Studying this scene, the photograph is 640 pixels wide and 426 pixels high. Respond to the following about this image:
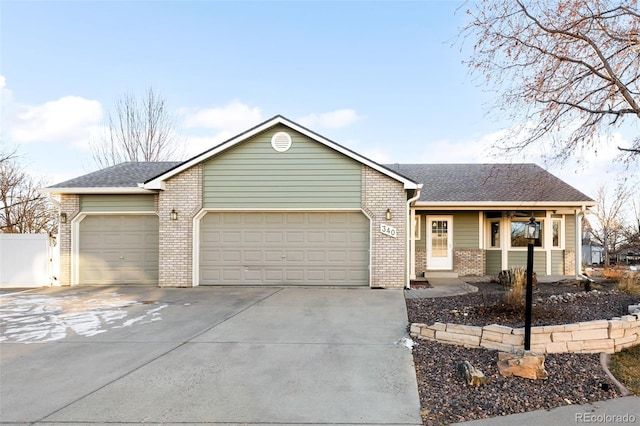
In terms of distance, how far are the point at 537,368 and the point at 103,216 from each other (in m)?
11.9

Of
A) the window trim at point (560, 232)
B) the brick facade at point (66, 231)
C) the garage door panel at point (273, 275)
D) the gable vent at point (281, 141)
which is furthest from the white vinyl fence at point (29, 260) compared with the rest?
the window trim at point (560, 232)

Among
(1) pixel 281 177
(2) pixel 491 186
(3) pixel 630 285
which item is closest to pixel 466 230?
(2) pixel 491 186

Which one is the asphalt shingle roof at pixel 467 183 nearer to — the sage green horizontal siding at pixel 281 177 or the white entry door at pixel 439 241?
the white entry door at pixel 439 241

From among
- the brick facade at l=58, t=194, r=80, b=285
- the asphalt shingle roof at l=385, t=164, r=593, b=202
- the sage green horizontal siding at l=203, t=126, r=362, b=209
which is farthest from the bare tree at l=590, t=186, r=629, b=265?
the brick facade at l=58, t=194, r=80, b=285

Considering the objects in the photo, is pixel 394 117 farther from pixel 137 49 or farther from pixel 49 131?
pixel 49 131

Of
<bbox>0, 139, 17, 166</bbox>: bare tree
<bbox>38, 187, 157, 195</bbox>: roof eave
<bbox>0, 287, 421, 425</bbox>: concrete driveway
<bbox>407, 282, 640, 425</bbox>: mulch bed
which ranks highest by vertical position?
<bbox>0, 139, 17, 166</bbox>: bare tree

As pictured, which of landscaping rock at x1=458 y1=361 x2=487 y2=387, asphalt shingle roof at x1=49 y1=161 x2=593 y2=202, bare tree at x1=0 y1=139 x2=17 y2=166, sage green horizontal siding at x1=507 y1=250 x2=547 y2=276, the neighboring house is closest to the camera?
landscaping rock at x1=458 y1=361 x2=487 y2=387

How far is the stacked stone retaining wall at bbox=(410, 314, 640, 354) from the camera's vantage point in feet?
15.9

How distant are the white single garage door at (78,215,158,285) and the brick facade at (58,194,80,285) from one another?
322 millimetres

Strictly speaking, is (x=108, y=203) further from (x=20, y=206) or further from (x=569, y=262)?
(x=569, y=262)

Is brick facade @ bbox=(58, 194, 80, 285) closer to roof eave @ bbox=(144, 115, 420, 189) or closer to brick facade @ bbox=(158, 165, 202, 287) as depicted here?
roof eave @ bbox=(144, 115, 420, 189)

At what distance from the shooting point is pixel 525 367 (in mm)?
4082

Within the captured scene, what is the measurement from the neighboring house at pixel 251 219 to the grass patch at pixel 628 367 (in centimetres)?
556

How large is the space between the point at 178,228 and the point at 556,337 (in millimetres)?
9460
